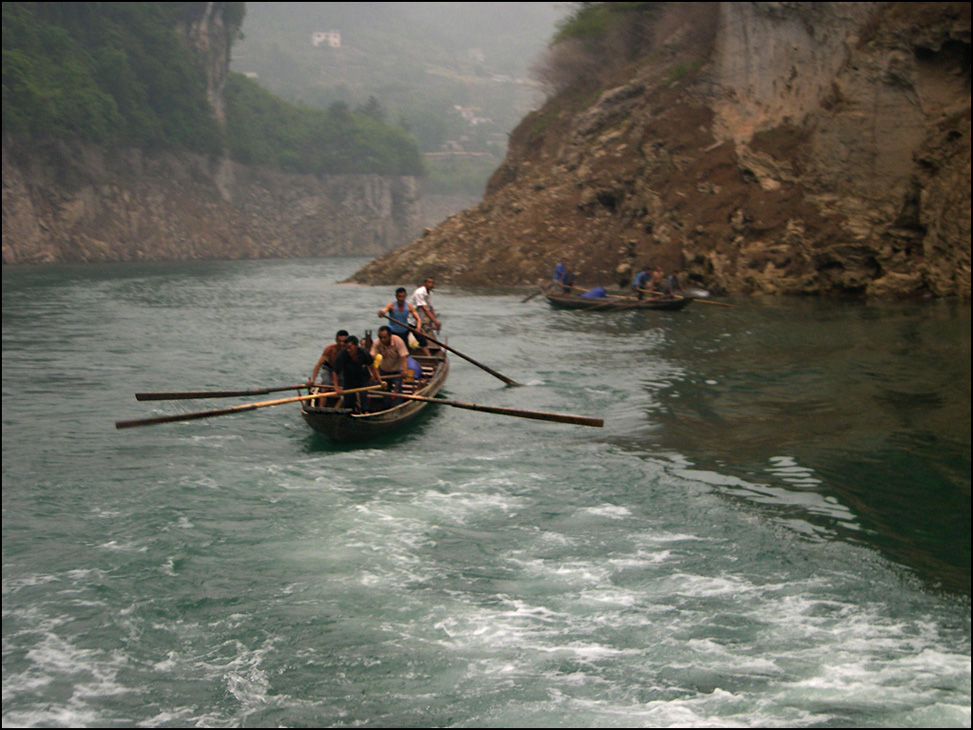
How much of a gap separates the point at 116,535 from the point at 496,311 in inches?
873

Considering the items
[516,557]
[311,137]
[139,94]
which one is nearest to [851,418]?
[516,557]

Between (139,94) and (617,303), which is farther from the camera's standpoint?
(139,94)

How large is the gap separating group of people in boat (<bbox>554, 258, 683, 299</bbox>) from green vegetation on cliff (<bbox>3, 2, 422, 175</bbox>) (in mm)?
52866

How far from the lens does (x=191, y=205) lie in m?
90.5

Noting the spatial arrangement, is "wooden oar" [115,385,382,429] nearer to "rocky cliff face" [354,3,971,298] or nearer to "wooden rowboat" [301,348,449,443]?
"wooden rowboat" [301,348,449,443]

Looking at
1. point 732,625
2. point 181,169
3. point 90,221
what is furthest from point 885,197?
point 181,169

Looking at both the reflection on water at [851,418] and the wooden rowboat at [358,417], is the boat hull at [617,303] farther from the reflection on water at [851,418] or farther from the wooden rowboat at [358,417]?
the wooden rowboat at [358,417]

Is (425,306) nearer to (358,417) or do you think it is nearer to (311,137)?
(358,417)

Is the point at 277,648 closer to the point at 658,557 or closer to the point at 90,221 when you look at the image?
the point at 658,557

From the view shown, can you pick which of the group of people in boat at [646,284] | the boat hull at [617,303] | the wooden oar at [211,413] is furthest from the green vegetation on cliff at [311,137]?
the wooden oar at [211,413]

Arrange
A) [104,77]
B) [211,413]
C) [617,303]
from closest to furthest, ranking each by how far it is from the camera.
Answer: [211,413] < [617,303] < [104,77]

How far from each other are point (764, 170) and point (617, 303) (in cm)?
820

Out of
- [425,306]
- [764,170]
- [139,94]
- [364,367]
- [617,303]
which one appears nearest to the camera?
[364,367]

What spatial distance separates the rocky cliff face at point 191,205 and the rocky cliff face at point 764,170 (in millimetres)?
37857
